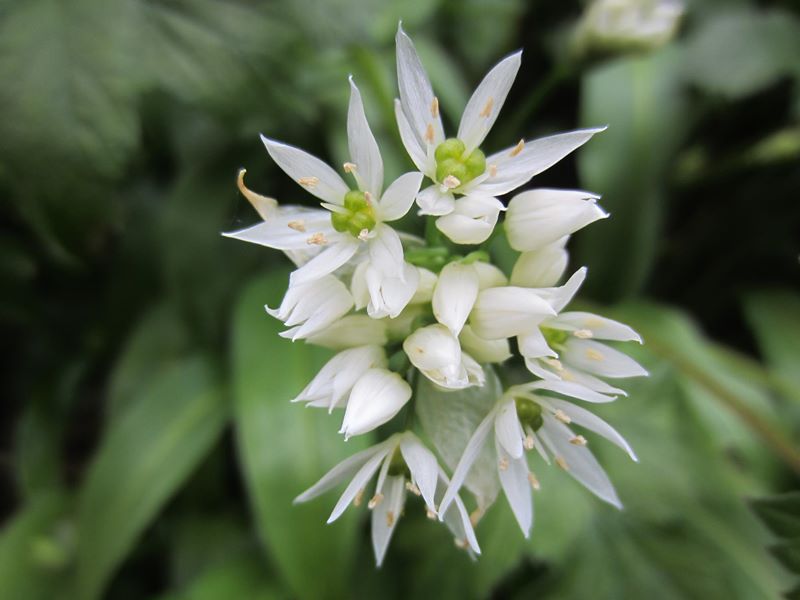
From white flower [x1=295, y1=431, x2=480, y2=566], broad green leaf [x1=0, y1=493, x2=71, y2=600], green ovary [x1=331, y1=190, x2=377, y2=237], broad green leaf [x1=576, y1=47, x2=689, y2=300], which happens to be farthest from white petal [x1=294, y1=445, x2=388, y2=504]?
broad green leaf [x1=576, y1=47, x2=689, y2=300]

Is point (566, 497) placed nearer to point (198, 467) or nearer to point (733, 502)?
point (733, 502)

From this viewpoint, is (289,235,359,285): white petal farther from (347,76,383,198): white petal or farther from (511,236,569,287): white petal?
(511,236,569,287): white petal

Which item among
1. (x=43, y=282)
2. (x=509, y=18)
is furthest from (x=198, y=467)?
(x=509, y=18)

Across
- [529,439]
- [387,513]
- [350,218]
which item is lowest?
[387,513]

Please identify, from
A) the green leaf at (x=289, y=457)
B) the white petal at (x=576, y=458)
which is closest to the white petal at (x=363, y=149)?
the white petal at (x=576, y=458)

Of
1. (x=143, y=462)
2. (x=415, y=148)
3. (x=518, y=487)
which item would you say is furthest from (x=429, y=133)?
(x=143, y=462)

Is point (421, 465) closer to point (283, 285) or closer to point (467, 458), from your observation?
point (467, 458)
